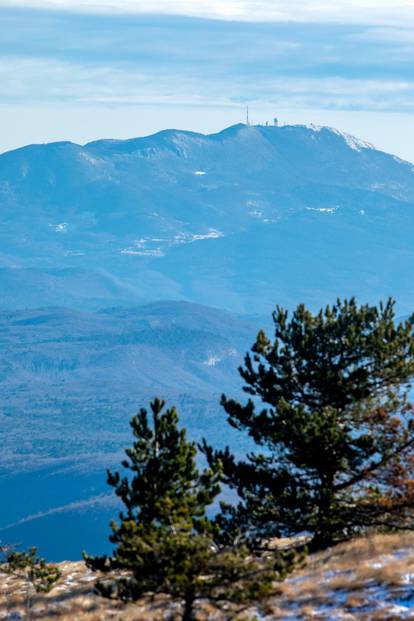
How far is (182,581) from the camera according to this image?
77.7 feet

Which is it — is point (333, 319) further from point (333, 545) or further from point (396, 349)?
point (333, 545)

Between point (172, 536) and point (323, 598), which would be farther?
point (323, 598)

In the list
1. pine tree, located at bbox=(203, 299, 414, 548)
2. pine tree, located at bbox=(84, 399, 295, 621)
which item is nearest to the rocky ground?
pine tree, located at bbox=(84, 399, 295, 621)

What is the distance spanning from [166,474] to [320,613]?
505 centimetres

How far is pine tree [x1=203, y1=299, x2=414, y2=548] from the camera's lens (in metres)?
32.2

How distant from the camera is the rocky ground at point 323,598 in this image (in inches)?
1011

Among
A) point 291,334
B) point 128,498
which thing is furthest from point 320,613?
point 291,334

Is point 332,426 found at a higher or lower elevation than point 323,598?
higher

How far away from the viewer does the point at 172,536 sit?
24344 millimetres

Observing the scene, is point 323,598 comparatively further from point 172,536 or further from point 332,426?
point 332,426

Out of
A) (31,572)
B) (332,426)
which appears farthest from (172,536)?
(31,572)

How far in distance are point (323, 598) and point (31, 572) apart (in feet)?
35.7

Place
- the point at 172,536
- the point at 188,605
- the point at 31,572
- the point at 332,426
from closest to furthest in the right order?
the point at 172,536
the point at 188,605
the point at 332,426
the point at 31,572

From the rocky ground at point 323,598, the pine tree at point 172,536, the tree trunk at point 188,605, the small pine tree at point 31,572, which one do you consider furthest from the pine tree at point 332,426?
the tree trunk at point 188,605
